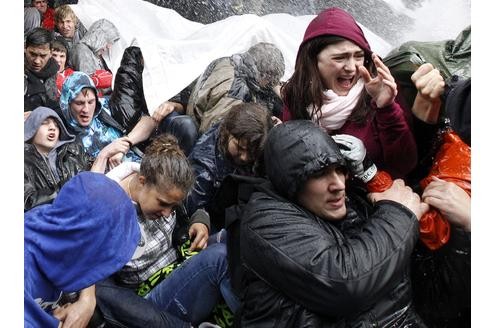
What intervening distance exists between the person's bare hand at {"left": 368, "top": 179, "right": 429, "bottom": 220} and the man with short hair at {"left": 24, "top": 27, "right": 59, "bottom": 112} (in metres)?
1.07

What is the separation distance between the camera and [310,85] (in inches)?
67.6

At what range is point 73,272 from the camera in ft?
4.57

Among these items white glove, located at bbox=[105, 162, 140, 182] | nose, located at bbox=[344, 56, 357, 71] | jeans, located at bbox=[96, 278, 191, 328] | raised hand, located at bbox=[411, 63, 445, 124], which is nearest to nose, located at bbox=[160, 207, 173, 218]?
white glove, located at bbox=[105, 162, 140, 182]

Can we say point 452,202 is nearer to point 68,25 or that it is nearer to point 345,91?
point 345,91

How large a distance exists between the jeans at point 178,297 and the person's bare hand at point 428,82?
2.45ft

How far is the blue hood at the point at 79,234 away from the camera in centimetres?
136

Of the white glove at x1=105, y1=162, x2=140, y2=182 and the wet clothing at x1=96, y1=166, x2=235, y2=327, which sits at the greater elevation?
the white glove at x1=105, y1=162, x2=140, y2=182

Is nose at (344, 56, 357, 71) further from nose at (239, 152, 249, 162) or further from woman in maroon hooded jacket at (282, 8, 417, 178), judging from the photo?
nose at (239, 152, 249, 162)

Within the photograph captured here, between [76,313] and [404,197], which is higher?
[404,197]

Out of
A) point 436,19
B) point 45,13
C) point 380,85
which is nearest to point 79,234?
point 380,85

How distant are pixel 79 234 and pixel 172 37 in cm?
95

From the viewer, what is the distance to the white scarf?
5.50 ft

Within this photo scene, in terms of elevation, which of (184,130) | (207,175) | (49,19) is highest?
(49,19)

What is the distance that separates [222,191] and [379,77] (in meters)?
0.59
